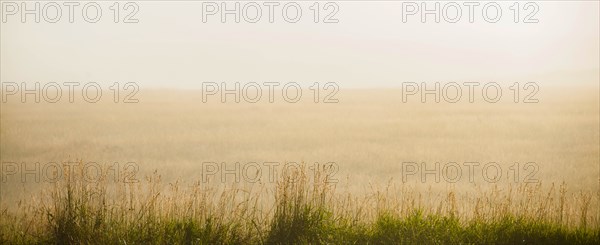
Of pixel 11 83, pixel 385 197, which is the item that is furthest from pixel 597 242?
pixel 11 83

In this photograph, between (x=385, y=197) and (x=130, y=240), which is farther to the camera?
(x=385, y=197)

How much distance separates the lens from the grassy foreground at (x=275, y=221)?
4.64 metres

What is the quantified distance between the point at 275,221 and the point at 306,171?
177cm

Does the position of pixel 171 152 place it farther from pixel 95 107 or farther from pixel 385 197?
pixel 385 197

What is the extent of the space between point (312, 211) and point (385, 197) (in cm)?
58

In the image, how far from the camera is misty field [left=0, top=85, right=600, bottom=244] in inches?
185

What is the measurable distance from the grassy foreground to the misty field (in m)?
0.01

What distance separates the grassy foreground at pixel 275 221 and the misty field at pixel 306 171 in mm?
10

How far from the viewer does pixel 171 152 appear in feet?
23.7

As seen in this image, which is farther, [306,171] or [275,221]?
[306,171]

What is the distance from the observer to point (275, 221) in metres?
4.73

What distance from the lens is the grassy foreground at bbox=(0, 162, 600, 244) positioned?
4641 mm

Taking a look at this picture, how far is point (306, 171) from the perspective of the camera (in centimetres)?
647

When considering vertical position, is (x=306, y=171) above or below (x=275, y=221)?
above
